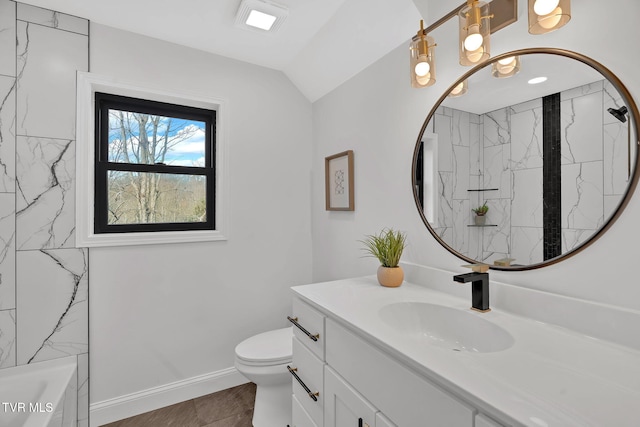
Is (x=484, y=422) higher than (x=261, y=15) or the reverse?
the reverse

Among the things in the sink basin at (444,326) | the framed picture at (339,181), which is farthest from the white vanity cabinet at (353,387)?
the framed picture at (339,181)

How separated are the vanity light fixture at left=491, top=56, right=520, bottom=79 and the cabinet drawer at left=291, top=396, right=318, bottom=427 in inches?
60.9

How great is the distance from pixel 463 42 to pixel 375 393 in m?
1.23

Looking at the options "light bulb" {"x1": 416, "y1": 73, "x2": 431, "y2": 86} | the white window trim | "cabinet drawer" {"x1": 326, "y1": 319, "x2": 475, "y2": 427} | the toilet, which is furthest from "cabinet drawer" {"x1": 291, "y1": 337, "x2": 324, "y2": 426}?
"light bulb" {"x1": 416, "y1": 73, "x2": 431, "y2": 86}

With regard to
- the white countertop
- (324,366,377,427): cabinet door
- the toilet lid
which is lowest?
the toilet lid

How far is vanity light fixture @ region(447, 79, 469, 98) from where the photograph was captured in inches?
50.4

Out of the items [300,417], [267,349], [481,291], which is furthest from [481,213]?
[267,349]

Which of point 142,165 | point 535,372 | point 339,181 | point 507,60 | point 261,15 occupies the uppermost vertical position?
point 261,15

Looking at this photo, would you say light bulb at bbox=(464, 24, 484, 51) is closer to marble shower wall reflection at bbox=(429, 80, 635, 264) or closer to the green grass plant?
marble shower wall reflection at bbox=(429, 80, 635, 264)

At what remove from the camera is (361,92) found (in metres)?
1.91

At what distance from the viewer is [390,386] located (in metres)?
0.82

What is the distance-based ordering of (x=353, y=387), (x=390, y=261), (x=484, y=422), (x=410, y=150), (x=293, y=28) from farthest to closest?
(x=293, y=28) < (x=410, y=150) < (x=390, y=261) < (x=353, y=387) < (x=484, y=422)

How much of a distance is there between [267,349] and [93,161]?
1521mm

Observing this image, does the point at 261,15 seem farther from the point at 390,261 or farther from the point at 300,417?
the point at 300,417
